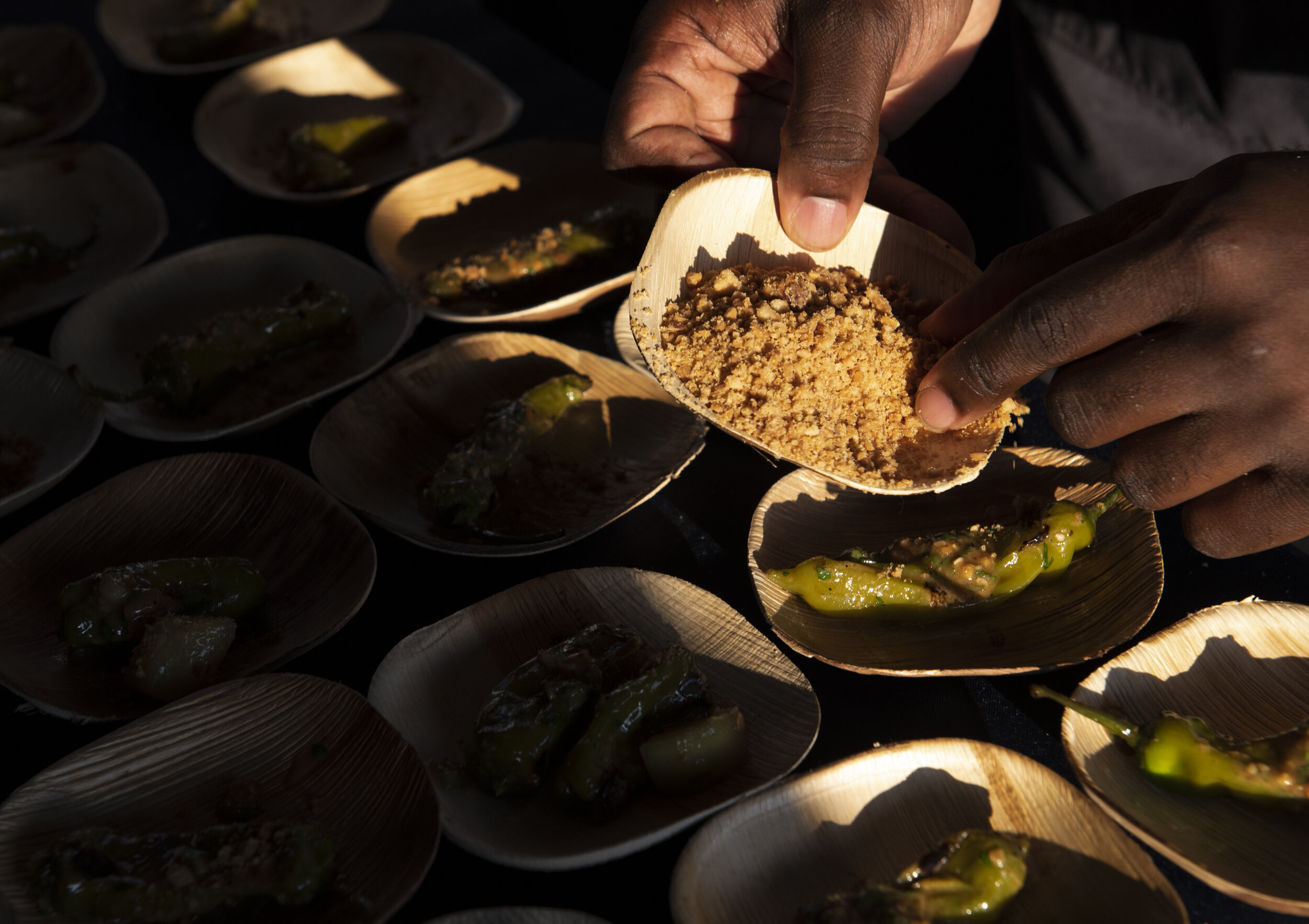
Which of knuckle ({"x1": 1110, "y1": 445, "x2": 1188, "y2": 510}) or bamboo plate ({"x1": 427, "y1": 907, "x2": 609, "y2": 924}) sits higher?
knuckle ({"x1": 1110, "y1": 445, "x2": 1188, "y2": 510})

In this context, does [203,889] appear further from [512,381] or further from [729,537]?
[512,381]

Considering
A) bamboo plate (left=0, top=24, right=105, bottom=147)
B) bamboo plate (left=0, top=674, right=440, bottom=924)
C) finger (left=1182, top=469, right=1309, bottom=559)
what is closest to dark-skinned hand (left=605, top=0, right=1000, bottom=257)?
finger (left=1182, top=469, right=1309, bottom=559)

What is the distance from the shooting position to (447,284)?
253cm

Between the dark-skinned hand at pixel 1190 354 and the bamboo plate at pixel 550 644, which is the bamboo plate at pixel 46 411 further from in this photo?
the dark-skinned hand at pixel 1190 354

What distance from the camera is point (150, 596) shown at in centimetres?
168

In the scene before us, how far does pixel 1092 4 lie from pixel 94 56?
4.18m

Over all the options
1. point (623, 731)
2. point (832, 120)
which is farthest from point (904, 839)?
point (832, 120)

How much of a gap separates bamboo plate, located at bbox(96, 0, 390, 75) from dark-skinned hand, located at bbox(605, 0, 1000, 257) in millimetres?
1994

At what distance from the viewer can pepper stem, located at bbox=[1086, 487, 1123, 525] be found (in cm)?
181

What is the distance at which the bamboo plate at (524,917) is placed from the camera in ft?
4.10

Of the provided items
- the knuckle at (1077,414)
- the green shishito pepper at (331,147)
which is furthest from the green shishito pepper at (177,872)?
the green shishito pepper at (331,147)

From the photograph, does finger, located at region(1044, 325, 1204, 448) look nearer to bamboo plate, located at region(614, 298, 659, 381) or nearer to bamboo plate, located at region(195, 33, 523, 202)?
bamboo plate, located at region(614, 298, 659, 381)

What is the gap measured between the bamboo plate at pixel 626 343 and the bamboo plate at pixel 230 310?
1.97ft

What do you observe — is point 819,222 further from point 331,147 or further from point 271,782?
point 331,147
